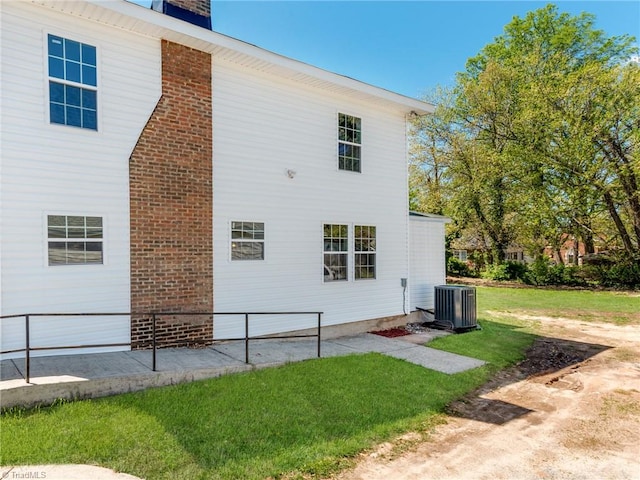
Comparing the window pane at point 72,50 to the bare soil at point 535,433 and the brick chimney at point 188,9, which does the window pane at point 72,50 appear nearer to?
the brick chimney at point 188,9

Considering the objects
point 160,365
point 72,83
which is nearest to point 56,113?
point 72,83

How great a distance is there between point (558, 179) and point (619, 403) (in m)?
20.2

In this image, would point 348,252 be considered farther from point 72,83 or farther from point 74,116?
point 72,83

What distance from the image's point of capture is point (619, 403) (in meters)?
5.88

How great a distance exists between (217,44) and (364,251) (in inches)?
227

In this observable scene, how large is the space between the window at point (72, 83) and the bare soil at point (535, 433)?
6490 millimetres

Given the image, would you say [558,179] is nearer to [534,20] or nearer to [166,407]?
Result: [534,20]

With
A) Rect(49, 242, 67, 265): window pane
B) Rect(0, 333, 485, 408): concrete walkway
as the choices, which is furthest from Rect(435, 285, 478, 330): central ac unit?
Rect(49, 242, 67, 265): window pane

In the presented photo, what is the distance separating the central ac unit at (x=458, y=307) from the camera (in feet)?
35.1

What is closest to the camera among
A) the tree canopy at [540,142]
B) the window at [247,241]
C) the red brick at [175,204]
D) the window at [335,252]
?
the red brick at [175,204]

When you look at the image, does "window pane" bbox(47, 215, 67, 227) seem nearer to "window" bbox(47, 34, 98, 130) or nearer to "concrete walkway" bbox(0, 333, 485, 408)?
"window" bbox(47, 34, 98, 130)

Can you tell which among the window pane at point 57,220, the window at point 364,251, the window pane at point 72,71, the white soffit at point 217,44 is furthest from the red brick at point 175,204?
the window at point 364,251

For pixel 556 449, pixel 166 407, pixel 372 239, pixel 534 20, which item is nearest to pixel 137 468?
pixel 166 407

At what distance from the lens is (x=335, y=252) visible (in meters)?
9.78
